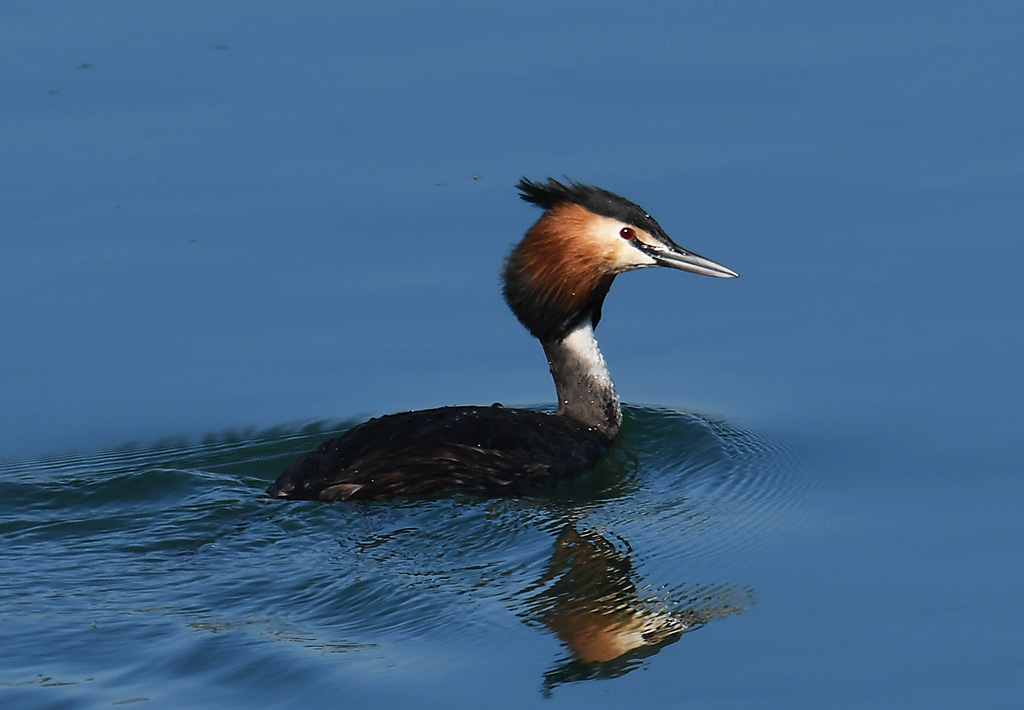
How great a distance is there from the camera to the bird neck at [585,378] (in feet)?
36.7

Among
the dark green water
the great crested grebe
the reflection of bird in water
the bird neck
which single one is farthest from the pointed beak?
the reflection of bird in water

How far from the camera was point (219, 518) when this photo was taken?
9867 mm

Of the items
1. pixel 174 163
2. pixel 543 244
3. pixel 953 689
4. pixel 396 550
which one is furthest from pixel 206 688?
pixel 174 163

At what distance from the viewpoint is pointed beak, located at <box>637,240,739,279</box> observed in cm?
1086

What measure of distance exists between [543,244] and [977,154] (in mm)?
3760

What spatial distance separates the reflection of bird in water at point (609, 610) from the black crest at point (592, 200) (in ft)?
7.20

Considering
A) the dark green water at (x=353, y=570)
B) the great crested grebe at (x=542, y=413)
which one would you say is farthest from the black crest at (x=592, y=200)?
the dark green water at (x=353, y=570)

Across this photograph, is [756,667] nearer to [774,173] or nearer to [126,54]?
[774,173]

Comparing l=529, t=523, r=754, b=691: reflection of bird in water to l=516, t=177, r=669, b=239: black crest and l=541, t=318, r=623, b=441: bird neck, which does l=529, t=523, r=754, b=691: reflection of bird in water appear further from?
l=516, t=177, r=669, b=239: black crest

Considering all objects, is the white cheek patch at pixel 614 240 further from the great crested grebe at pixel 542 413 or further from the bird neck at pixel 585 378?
the bird neck at pixel 585 378

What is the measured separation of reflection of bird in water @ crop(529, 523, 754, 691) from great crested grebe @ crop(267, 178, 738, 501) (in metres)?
0.94

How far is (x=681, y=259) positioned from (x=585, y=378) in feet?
3.03

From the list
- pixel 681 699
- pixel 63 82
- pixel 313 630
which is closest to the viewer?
pixel 681 699

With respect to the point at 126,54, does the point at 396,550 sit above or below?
below
